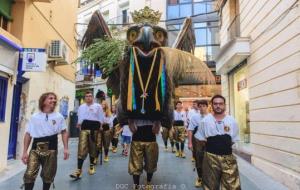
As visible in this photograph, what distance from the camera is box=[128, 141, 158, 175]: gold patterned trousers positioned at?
5.21m

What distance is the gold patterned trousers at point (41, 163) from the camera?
4617 millimetres

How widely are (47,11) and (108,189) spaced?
25.6 ft

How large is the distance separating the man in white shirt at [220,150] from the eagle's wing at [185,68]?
37.5 inches

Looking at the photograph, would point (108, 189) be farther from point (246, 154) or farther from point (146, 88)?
point (246, 154)

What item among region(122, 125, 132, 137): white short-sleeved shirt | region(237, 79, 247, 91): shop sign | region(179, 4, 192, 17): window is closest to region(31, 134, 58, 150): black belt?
region(122, 125, 132, 137): white short-sleeved shirt

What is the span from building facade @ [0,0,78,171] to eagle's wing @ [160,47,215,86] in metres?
4.15

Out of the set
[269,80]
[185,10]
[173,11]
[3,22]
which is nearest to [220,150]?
[269,80]

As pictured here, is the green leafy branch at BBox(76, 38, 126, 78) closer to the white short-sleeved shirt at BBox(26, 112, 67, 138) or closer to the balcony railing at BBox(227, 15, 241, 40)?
the white short-sleeved shirt at BBox(26, 112, 67, 138)

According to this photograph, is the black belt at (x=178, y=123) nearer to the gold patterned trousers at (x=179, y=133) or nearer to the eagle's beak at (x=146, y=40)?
the gold patterned trousers at (x=179, y=133)

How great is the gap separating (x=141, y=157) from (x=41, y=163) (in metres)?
1.60

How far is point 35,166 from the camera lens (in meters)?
4.67

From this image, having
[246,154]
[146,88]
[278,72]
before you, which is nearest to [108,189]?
[146,88]

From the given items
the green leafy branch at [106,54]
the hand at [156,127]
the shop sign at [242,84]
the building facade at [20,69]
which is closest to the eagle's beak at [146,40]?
the green leafy branch at [106,54]

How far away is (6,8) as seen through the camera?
835 cm
